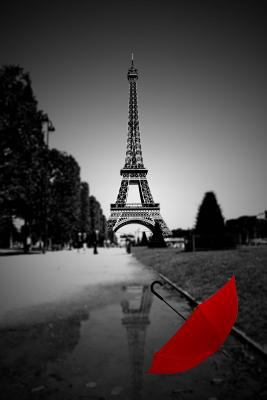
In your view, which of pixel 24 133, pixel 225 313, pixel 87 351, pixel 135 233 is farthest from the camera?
pixel 87 351

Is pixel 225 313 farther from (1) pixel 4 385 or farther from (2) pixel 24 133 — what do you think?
(1) pixel 4 385

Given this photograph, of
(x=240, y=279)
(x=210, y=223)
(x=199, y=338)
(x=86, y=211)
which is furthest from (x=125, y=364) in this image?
(x=199, y=338)

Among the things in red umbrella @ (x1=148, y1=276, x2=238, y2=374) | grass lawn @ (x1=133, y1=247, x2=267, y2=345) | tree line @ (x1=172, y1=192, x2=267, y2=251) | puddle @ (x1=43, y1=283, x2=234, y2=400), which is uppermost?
tree line @ (x1=172, y1=192, x2=267, y2=251)

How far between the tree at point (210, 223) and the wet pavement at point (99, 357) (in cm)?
370

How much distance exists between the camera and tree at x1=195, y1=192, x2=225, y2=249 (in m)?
2.14

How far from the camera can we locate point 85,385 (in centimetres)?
520

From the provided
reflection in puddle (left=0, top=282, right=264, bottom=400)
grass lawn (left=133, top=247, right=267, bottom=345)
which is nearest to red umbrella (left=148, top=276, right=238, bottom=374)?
grass lawn (left=133, top=247, right=267, bottom=345)

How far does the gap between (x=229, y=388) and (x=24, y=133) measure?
196 inches

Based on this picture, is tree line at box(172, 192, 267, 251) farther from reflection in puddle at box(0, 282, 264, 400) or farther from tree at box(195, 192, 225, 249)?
reflection in puddle at box(0, 282, 264, 400)

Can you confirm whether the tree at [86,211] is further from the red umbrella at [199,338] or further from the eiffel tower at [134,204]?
the red umbrella at [199,338]

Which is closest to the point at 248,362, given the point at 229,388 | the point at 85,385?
the point at 229,388

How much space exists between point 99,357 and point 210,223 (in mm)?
5454

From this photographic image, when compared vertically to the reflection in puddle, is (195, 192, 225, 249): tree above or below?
above

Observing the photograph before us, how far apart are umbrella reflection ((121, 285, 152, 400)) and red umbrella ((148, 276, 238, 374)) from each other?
4.71m
